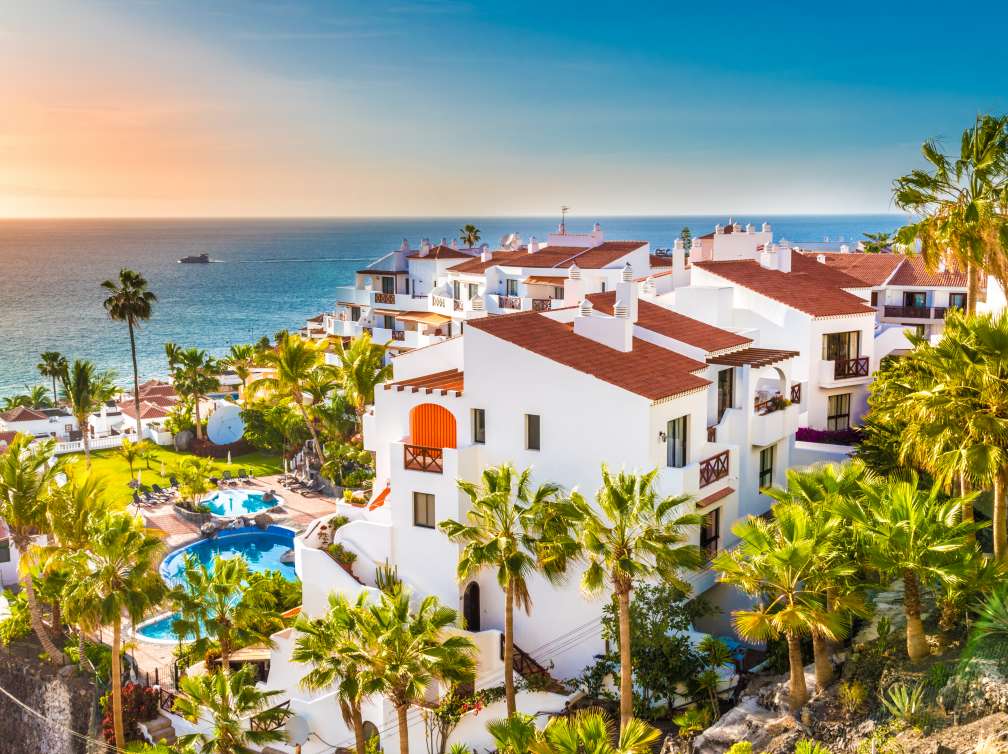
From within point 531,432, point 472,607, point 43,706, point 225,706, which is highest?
point 531,432

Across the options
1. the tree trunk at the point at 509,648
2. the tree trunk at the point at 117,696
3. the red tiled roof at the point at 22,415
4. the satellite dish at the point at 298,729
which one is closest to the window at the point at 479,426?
the tree trunk at the point at 509,648

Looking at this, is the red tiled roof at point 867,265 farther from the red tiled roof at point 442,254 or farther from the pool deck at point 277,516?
the pool deck at point 277,516

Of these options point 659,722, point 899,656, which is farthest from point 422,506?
point 899,656

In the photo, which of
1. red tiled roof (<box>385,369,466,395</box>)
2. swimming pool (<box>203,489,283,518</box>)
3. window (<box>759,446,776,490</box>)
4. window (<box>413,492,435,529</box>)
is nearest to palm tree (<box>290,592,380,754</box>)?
window (<box>413,492,435,529</box>)

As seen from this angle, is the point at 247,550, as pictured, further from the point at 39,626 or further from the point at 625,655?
the point at 625,655

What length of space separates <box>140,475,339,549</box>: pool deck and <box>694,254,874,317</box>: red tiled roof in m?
24.0

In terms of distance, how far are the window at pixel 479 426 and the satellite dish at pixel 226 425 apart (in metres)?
35.2

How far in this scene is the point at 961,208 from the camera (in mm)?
30469

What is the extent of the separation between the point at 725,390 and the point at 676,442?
4850mm

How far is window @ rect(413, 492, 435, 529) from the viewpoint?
33156 millimetres

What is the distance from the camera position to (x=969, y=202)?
99.9 ft

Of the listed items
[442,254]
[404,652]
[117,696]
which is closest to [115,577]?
[117,696]

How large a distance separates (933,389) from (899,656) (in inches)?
248

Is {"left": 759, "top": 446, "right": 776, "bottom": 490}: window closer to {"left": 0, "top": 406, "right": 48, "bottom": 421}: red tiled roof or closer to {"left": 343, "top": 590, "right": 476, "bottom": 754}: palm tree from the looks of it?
{"left": 343, "top": 590, "right": 476, "bottom": 754}: palm tree
